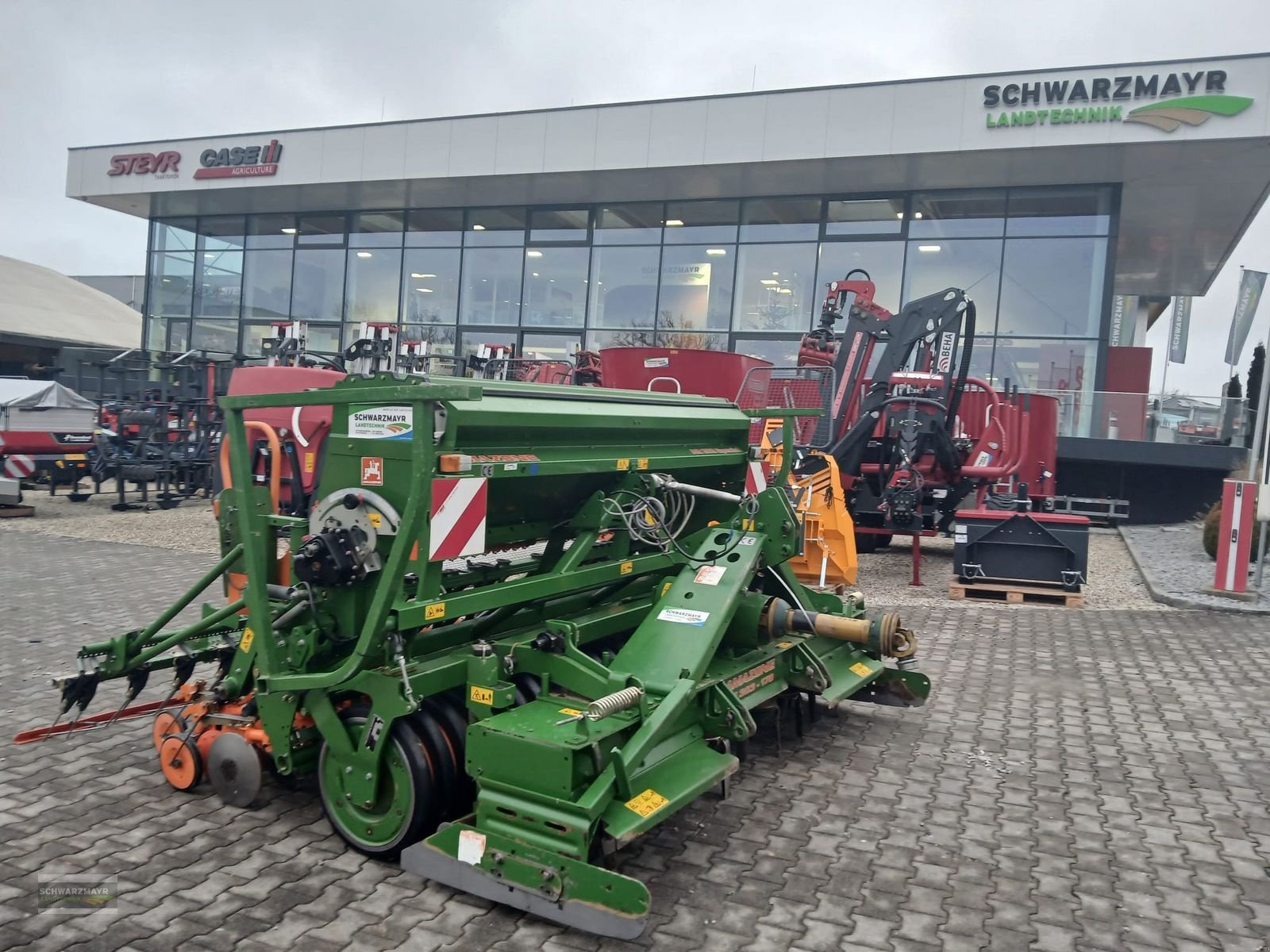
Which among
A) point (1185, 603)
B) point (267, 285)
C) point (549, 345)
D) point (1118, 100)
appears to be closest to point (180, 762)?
point (1185, 603)

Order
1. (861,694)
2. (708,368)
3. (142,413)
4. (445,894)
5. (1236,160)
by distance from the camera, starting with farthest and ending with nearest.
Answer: (1236,160) < (142,413) < (708,368) < (861,694) < (445,894)

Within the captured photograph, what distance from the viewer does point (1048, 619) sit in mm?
8617

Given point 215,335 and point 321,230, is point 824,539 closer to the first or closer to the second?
point 321,230

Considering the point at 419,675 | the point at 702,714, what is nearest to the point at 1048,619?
the point at 702,714

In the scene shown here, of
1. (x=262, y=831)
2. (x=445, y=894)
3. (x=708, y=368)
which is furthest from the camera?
(x=708, y=368)

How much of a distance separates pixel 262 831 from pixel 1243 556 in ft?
30.9

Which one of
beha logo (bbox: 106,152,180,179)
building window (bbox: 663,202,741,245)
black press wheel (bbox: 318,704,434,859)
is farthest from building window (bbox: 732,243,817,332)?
black press wheel (bbox: 318,704,434,859)

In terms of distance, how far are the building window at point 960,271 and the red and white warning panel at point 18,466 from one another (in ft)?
49.3

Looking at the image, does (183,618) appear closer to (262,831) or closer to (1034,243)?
(262,831)

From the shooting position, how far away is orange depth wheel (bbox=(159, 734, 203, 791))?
3977 millimetres

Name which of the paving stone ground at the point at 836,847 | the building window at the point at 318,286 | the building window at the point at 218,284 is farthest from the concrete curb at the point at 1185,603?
the building window at the point at 218,284

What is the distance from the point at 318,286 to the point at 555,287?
636 centimetres

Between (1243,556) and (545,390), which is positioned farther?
(1243,556)

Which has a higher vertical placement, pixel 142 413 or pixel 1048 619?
pixel 142 413
